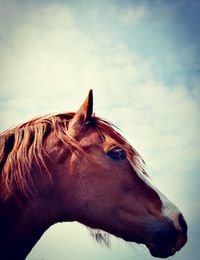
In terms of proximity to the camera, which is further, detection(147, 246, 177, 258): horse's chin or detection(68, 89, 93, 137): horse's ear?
detection(68, 89, 93, 137): horse's ear

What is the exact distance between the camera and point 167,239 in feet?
6.97

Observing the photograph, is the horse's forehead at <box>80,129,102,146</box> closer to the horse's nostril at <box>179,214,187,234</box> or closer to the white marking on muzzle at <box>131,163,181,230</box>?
the white marking on muzzle at <box>131,163,181,230</box>

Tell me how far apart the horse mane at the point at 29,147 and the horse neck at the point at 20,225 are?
0.36ft

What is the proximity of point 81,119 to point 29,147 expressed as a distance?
53 cm

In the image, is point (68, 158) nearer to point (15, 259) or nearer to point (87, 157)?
point (87, 157)

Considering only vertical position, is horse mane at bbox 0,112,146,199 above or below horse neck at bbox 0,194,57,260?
above

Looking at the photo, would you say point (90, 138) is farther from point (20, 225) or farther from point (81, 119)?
point (20, 225)

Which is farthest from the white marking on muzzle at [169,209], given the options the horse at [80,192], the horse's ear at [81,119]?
the horse's ear at [81,119]

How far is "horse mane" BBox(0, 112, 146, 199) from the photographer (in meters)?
2.08

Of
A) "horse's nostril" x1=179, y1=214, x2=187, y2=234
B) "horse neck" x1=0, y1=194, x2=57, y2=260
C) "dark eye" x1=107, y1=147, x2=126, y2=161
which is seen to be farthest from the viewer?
"dark eye" x1=107, y1=147, x2=126, y2=161

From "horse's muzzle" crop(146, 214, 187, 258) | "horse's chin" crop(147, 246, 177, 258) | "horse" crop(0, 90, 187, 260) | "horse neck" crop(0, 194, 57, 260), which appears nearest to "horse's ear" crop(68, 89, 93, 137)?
"horse" crop(0, 90, 187, 260)

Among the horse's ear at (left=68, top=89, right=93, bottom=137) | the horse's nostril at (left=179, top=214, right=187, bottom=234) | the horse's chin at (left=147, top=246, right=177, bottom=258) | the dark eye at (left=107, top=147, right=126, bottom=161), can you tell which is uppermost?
the horse's ear at (left=68, top=89, right=93, bottom=137)

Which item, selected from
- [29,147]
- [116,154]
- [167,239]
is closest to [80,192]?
[116,154]

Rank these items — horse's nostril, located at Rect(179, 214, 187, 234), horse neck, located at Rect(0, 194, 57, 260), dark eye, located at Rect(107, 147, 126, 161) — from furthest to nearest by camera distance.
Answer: dark eye, located at Rect(107, 147, 126, 161)
horse's nostril, located at Rect(179, 214, 187, 234)
horse neck, located at Rect(0, 194, 57, 260)
